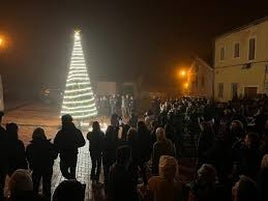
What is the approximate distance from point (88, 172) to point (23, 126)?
44.1 feet

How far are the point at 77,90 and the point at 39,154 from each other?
14258 millimetres

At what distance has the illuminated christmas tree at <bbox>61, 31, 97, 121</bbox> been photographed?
23.0 m

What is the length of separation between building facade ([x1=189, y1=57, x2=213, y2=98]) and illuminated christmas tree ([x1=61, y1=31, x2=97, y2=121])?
18438 millimetres

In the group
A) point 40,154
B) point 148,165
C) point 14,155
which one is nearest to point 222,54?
point 148,165

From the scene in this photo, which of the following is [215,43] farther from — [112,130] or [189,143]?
[112,130]

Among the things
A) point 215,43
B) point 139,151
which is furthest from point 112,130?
point 215,43

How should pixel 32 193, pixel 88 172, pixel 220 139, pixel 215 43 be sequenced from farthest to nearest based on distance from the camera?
1. pixel 215 43
2. pixel 88 172
3. pixel 220 139
4. pixel 32 193

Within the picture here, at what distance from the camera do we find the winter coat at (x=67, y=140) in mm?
10133

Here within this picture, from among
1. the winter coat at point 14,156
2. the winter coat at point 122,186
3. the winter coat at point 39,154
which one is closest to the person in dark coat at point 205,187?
the winter coat at point 122,186

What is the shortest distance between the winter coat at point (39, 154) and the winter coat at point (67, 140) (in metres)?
0.92

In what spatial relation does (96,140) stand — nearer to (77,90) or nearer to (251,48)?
(77,90)

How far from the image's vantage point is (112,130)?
37.3ft

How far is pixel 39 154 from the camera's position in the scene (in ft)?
29.7

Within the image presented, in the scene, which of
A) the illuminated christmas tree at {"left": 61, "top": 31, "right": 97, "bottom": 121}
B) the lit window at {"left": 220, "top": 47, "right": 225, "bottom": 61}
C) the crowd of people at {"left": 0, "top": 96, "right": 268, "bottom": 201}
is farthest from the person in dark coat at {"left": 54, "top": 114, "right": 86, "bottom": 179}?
the lit window at {"left": 220, "top": 47, "right": 225, "bottom": 61}
